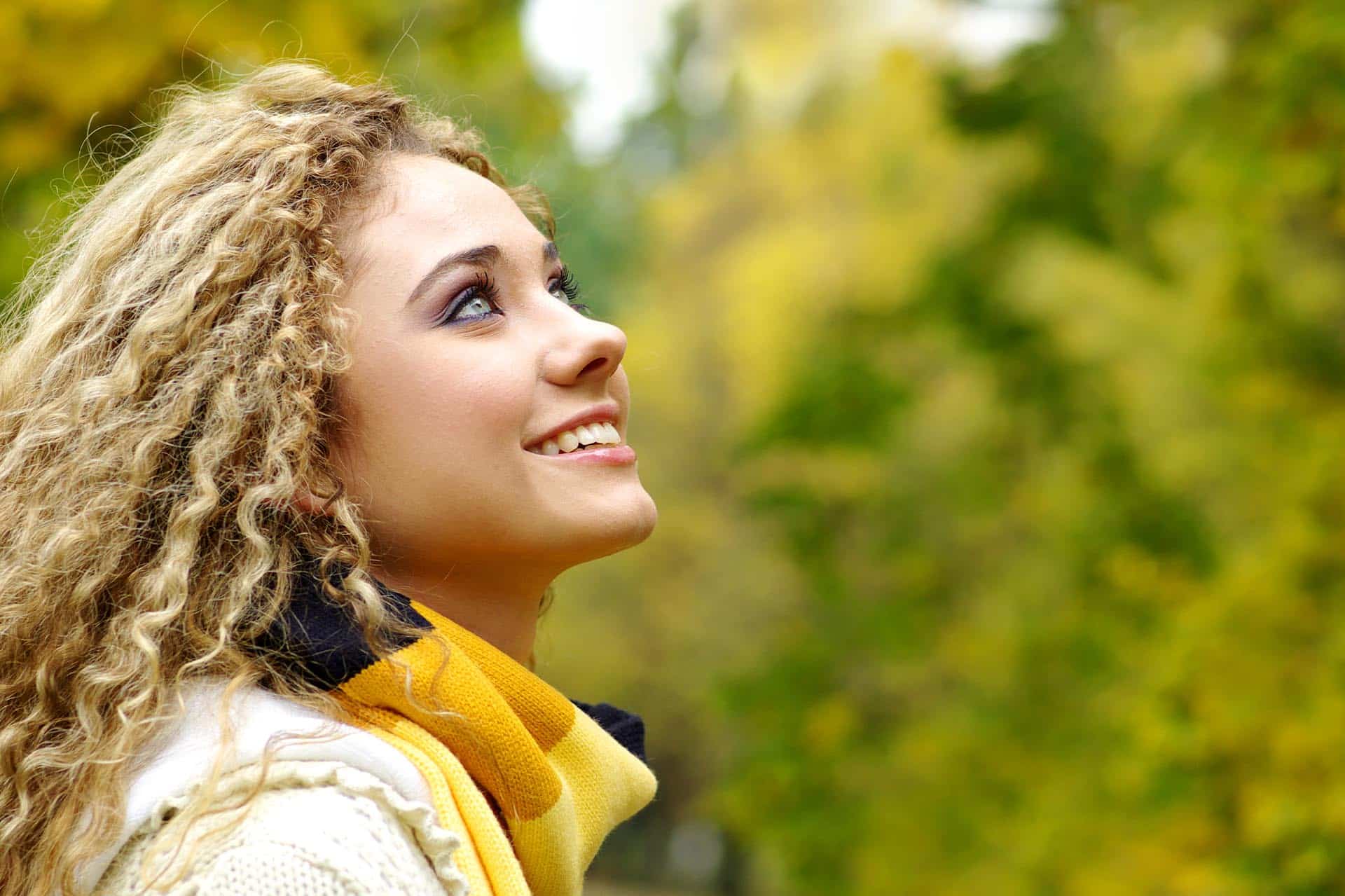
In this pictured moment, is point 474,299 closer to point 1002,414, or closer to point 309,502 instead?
point 309,502

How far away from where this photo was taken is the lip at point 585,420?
188 centimetres

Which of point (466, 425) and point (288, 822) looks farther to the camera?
point (466, 425)

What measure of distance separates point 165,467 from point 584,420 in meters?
0.50

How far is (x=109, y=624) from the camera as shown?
5.82 ft

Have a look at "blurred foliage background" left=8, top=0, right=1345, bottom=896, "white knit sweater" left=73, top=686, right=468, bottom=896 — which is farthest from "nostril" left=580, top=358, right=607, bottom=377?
"blurred foliage background" left=8, top=0, right=1345, bottom=896

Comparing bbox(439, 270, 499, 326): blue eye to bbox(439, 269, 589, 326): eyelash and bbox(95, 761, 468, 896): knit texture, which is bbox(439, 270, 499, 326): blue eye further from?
bbox(95, 761, 468, 896): knit texture

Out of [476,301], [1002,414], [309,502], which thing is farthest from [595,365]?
[1002,414]

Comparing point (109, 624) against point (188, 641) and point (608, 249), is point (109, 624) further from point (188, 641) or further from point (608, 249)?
point (608, 249)

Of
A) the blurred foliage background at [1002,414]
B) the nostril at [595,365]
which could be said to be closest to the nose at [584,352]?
the nostril at [595,365]

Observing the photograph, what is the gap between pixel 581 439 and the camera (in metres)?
1.93

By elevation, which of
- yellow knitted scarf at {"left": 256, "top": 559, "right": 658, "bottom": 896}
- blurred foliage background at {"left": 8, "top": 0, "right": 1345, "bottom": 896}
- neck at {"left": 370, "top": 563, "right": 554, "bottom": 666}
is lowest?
yellow knitted scarf at {"left": 256, "top": 559, "right": 658, "bottom": 896}

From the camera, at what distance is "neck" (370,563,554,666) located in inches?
75.5

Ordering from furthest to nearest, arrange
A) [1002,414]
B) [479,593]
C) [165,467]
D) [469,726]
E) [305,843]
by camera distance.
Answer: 1. [1002,414]
2. [479,593]
3. [165,467]
4. [469,726]
5. [305,843]

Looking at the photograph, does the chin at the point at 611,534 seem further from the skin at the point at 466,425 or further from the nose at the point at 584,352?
the nose at the point at 584,352
